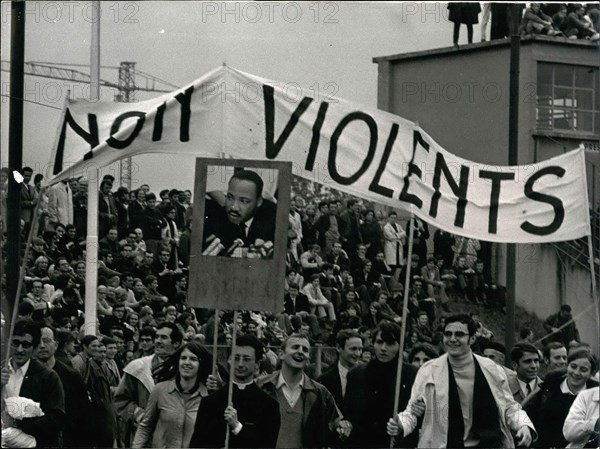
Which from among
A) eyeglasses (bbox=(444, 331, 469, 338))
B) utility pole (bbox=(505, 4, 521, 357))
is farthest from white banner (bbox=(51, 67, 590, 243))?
eyeglasses (bbox=(444, 331, 469, 338))

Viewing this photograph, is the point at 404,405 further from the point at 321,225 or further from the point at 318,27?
the point at 318,27

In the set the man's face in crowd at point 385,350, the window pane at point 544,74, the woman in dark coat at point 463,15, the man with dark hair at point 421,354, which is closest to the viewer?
the man's face in crowd at point 385,350

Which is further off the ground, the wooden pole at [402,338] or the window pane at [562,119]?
the window pane at [562,119]

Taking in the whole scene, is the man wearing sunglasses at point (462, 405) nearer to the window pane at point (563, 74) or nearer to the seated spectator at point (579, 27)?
the window pane at point (563, 74)

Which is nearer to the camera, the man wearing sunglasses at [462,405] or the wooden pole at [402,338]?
the wooden pole at [402,338]

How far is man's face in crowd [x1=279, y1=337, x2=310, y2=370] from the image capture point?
30.7ft

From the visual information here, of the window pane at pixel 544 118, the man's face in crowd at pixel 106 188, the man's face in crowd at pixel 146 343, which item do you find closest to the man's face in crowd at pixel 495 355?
the window pane at pixel 544 118

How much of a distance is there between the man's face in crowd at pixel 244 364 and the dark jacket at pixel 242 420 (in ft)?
0.22

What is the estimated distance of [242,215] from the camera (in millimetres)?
9422

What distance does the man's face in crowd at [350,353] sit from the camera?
377 inches

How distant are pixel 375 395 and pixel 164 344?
141cm

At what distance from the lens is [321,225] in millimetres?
10422

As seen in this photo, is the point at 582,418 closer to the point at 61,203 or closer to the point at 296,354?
the point at 296,354

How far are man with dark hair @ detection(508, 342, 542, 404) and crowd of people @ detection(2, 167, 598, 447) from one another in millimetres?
13
